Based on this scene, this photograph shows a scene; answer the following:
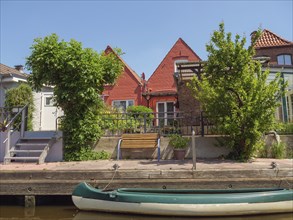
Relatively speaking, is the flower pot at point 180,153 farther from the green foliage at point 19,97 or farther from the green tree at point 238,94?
the green foliage at point 19,97

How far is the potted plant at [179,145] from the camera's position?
987 centimetres

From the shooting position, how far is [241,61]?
9.16 metres

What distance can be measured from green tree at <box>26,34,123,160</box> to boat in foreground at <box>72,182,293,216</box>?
4.33m

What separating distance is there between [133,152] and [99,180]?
3.33 meters

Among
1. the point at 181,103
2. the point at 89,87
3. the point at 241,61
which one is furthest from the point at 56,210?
the point at 181,103

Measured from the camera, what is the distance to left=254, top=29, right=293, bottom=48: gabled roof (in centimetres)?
2572

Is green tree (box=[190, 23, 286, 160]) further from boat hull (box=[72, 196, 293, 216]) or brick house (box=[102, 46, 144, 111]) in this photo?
brick house (box=[102, 46, 144, 111])

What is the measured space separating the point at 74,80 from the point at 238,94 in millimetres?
6017

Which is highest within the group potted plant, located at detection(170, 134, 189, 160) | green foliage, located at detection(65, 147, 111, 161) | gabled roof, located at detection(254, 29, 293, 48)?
gabled roof, located at detection(254, 29, 293, 48)

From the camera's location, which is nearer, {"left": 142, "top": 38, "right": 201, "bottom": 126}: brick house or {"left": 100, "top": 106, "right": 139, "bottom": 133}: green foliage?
{"left": 100, "top": 106, "right": 139, "bottom": 133}: green foliage

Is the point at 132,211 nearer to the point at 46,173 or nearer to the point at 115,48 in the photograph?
the point at 46,173

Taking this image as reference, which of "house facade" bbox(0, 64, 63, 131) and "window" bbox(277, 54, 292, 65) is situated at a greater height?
"window" bbox(277, 54, 292, 65)

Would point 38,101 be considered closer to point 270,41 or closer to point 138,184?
point 138,184

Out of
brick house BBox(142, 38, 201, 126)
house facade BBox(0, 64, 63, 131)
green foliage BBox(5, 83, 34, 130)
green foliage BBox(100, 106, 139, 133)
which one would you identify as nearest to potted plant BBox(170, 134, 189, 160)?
green foliage BBox(100, 106, 139, 133)
